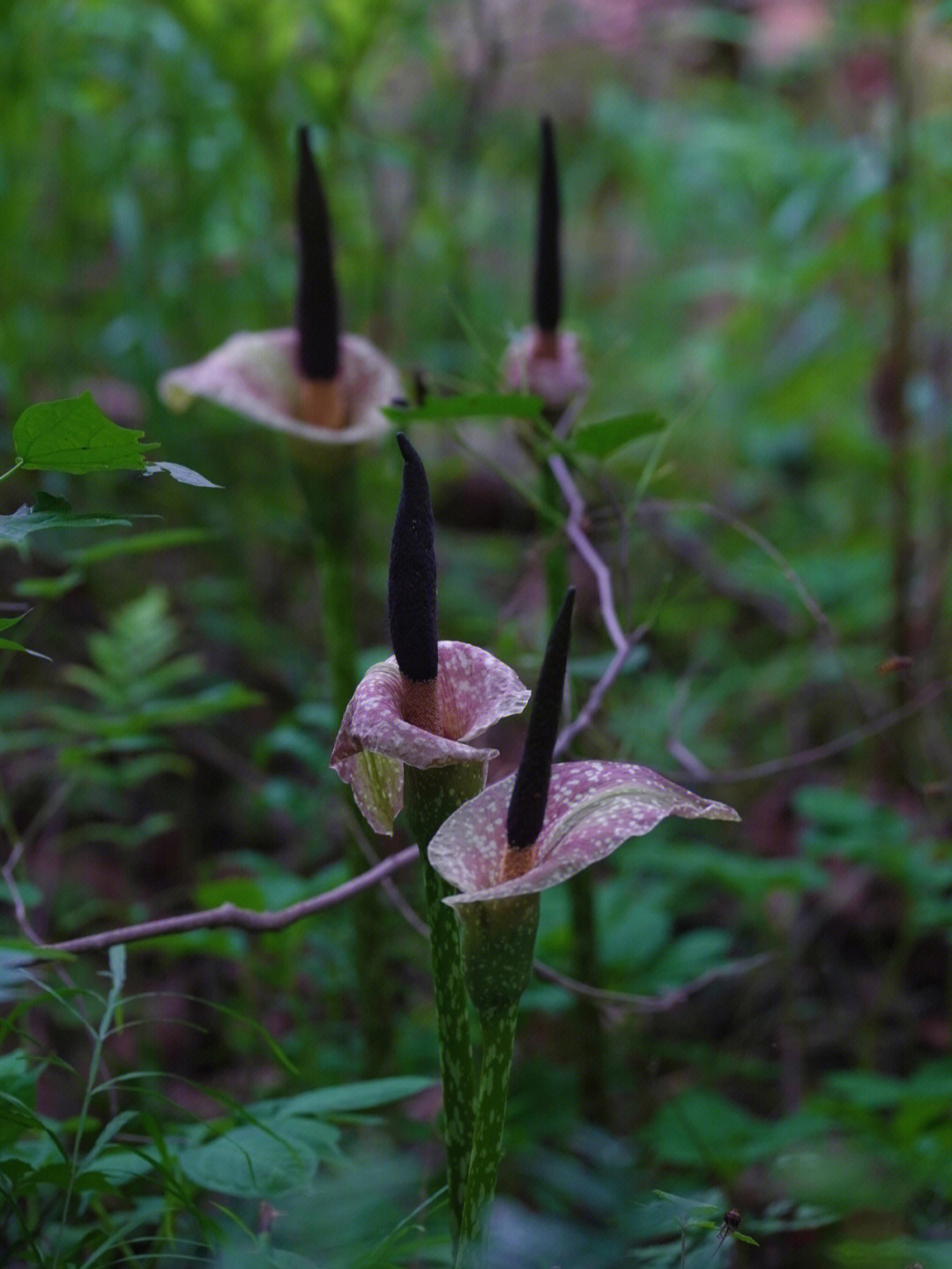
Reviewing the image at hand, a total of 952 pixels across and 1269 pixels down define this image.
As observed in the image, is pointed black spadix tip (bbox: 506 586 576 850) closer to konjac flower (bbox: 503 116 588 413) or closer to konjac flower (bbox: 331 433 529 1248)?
konjac flower (bbox: 331 433 529 1248)

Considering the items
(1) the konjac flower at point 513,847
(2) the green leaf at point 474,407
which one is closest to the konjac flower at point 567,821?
(1) the konjac flower at point 513,847

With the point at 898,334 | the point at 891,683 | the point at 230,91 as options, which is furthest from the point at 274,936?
the point at 230,91

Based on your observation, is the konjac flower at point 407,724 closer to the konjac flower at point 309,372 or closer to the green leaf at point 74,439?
the green leaf at point 74,439

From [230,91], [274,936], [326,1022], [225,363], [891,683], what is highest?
[230,91]

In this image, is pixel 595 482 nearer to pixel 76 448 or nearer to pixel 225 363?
pixel 225 363

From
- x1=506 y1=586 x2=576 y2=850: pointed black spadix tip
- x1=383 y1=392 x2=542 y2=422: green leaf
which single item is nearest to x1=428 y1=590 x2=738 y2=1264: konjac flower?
x1=506 y1=586 x2=576 y2=850: pointed black spadix tip

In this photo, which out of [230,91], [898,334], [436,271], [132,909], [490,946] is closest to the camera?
[490,946]
